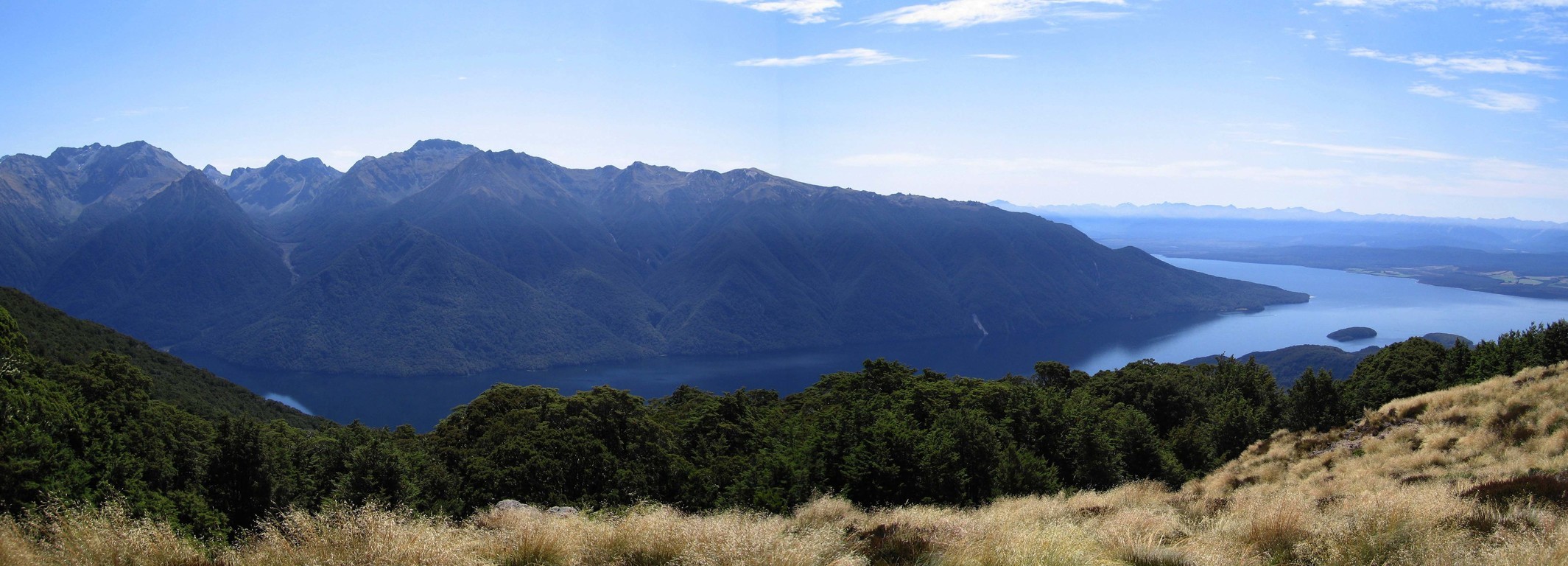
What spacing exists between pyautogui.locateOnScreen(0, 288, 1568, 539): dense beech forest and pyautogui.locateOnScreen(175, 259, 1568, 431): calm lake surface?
84300mm

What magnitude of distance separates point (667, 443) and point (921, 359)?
13518 cm

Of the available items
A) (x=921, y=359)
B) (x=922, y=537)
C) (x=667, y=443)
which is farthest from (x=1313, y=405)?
(x=921, y=359)

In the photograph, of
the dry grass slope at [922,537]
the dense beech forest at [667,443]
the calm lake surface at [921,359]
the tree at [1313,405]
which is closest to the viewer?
the dry grass slope at [922,537]

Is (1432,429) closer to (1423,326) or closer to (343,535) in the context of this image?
(343,535)

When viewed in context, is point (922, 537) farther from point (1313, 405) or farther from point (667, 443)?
point (1313, 405)

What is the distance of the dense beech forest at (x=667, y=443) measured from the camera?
1806 cm

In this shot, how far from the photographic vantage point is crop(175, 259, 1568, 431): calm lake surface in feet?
429

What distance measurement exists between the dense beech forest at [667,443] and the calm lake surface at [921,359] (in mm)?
84300

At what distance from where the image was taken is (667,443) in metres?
29.8

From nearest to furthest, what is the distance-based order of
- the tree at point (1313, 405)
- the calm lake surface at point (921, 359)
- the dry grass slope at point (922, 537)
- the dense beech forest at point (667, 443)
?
the dry grass slope at point (922, 537), the dense beech forest at point (667, 443), the tree at point (1313, 405), the calm lake surface at point (921, 359)

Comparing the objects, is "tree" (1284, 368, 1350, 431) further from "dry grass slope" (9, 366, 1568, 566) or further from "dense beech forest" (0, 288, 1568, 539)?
"dry grass slope" (9, 366, 1568, 566)

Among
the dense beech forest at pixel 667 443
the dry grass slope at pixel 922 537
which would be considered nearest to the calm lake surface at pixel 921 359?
the dense beech forest at pixel 667 443

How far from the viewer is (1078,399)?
3247cm

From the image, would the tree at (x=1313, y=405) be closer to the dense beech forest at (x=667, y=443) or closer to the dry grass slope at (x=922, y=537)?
the dense beech forest at (x=667, y=443)
